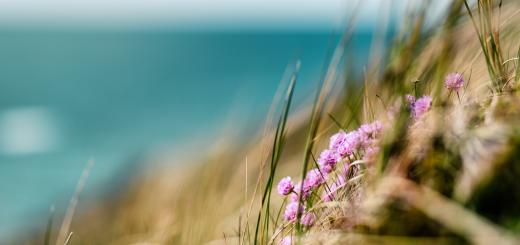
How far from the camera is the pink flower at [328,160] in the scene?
1.47 m

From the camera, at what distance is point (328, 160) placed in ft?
4.87

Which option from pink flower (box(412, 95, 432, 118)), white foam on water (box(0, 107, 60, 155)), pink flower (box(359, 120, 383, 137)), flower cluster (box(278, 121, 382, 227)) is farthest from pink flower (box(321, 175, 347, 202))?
white foam on water (box(0, 107, 60, 155))

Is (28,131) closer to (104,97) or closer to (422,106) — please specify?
(104,97)

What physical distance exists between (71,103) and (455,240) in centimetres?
6190

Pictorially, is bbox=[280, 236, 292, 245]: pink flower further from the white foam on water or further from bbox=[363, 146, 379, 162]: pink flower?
the white foam on water

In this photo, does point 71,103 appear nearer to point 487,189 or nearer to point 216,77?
point 216,77

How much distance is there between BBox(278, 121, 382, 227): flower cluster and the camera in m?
1.35

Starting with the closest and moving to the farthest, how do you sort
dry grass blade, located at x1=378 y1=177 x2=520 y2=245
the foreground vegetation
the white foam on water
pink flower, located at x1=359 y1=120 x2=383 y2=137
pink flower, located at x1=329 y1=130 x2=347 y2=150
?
1. dry grass blade, located at x1=378 y1=177 x2=520 y2=245
2. the foreground vegetation
3. pink flower, located at x1=359 y1=120 x2=383 y2=137
4. pink flower, located at x1=329 y1=130 x2=347 y2=150
5. the white foam on water

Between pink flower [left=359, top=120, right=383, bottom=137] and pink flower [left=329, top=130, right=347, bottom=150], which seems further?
pink flower [left=329, top=130, right=347, bottom=150]

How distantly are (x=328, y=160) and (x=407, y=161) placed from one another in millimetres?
384

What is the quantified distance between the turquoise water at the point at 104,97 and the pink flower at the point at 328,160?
0.81ft

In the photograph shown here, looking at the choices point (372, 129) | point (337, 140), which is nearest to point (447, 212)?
point (372, 129)

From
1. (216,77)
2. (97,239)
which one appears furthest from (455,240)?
(216,77)

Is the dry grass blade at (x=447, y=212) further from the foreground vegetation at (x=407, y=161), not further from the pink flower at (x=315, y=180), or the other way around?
the pink flower at (x=315, y=180)
